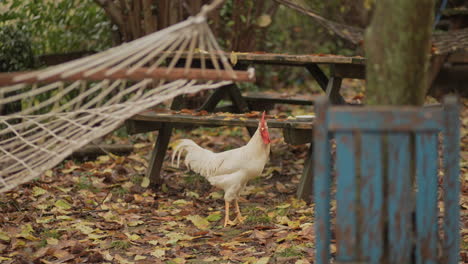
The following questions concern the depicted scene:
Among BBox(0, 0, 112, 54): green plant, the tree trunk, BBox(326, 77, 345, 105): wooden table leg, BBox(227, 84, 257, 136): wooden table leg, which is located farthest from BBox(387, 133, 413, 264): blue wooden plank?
BBox(0, 0, 112, 54): green plant

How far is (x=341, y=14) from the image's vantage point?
9758 millimetres

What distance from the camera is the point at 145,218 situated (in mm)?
4137

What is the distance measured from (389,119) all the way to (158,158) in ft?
9.91

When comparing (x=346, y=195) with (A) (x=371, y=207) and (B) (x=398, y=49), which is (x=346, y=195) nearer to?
(A) (x=371, y=207)

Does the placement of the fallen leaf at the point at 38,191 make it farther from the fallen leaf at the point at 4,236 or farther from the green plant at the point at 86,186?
the fallen leaf at the point at 4,236

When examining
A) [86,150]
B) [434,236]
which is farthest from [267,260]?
[86,150]

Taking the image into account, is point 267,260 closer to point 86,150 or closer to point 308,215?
point 308,215

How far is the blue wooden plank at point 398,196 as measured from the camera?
209 cm

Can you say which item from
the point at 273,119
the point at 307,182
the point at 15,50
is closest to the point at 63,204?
the point at 273,119

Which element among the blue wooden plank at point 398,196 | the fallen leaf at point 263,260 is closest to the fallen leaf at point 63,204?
the fallen leaf at point 263,260

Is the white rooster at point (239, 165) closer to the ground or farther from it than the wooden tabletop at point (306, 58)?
closer to the ground

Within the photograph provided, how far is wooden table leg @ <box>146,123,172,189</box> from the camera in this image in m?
4.87

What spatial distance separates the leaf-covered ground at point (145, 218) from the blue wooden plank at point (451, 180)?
100 centimetres

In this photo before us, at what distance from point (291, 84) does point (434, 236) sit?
7520mm
